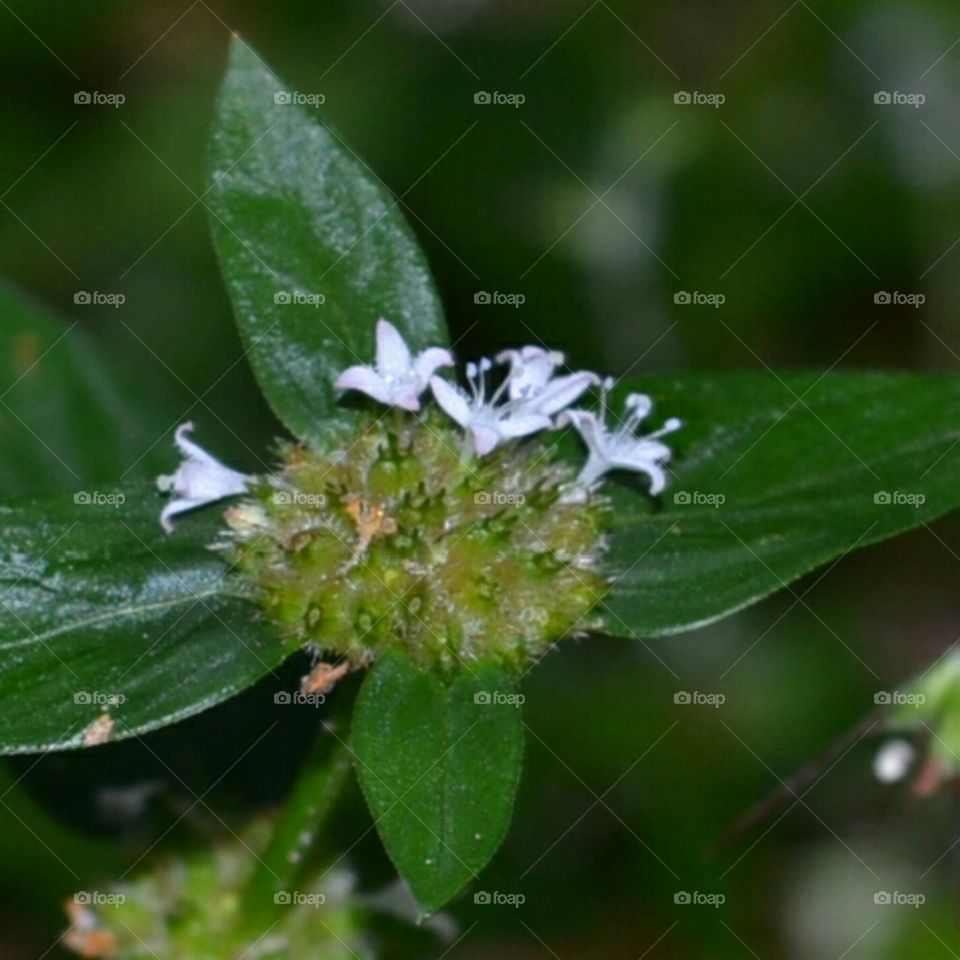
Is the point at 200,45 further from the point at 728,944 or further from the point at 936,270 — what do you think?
the point at 728,944

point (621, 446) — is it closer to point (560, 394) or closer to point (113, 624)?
point (560, 394)

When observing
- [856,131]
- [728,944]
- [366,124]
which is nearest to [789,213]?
[856,131]

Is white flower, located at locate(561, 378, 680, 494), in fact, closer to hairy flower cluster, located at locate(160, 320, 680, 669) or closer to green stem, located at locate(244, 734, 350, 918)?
hairy flower cluster, located at locate(160, 320, 680, 669)

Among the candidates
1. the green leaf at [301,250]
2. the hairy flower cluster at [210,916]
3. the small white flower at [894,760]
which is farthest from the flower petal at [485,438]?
the small white flower at [894,760]

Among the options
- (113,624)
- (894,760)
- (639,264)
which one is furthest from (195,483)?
(639,264)

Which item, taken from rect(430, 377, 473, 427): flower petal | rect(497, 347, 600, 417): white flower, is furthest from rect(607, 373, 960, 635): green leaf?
rect(430, 377, 473, 427): flower petal

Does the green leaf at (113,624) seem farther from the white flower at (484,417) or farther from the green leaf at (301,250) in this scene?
the white flower at (484,417)
